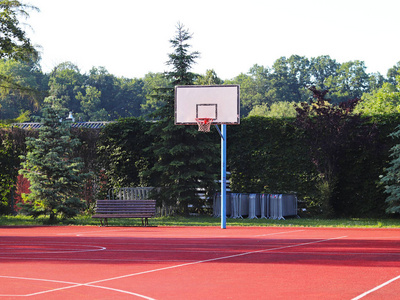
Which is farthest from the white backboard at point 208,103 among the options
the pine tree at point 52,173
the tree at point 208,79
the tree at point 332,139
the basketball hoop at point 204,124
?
the tree at point 208,79

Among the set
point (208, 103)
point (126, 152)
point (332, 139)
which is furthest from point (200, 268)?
point (126, 152)

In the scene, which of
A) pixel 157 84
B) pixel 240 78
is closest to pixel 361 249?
pixel 157 84

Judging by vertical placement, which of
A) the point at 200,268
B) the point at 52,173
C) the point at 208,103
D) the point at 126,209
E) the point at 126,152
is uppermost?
the point at 208,103

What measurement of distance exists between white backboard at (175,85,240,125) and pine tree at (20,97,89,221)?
4.15 m

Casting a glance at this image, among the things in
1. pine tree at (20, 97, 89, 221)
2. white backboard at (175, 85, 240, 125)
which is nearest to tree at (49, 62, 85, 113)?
pine tree at (20, 97, 89, 221)

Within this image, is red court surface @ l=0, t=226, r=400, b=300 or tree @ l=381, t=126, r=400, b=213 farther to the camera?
tree @ l=381, t=126, r=400, b=213

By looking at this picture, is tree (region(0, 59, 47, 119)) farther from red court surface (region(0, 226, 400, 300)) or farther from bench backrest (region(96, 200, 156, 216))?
red court surface (region(0, 226, 400, 300))

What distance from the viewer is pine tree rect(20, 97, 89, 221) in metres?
20.7

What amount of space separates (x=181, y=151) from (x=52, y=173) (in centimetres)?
492

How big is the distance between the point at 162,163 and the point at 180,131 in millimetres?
1450

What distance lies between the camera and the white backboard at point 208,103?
19.2m

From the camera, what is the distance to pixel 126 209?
1992 cm

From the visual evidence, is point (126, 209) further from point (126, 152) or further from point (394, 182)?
point (394, 182)

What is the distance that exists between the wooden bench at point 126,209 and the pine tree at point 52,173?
146 cm
